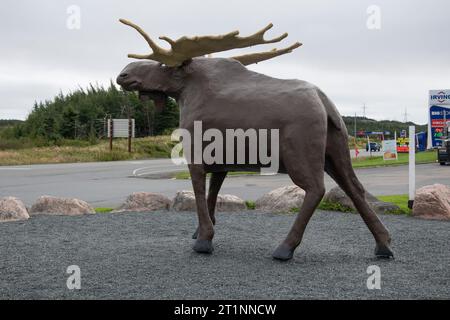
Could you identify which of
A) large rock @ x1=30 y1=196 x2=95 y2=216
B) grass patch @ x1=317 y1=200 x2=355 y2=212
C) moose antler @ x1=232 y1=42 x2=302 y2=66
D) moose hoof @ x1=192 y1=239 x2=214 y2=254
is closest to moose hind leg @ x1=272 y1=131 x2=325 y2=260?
moose hoof @ x1=192 y1=239 x2=214 y2=254

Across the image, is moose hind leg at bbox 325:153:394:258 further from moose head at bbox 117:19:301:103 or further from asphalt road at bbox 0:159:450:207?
asphalt road at bbox 0:159:450:207

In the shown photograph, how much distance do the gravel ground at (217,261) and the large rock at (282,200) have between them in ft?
3.44

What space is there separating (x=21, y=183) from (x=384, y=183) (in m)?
10.1

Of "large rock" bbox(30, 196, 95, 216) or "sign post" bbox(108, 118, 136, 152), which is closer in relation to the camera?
"large rock" bbox(30, 196, 95, 216)

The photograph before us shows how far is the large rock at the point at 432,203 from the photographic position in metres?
7.45

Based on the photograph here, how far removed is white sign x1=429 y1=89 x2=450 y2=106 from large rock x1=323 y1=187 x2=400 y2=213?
23.4 metres

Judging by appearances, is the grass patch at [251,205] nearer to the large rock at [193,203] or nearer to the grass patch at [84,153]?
the large rock at [193,203]

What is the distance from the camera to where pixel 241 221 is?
7309mm

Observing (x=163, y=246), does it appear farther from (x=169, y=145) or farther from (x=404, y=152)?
(x=169, y=145)

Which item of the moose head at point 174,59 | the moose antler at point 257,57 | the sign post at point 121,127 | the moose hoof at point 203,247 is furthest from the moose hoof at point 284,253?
the sign post at point 121,127

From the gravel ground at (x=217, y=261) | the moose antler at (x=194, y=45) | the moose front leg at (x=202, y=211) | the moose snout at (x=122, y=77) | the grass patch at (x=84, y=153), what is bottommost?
the gravel ground at (x=217, y=261)

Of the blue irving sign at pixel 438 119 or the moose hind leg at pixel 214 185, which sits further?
the blue irving sign at pixel 438 119

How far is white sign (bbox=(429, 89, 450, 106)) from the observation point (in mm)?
29219
